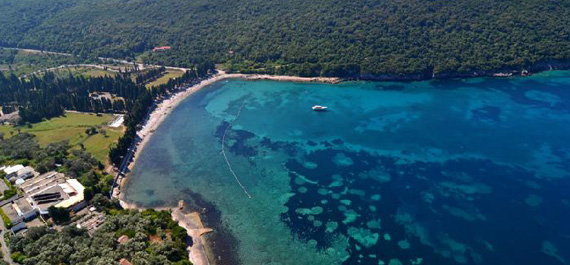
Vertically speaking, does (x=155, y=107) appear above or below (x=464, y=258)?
above

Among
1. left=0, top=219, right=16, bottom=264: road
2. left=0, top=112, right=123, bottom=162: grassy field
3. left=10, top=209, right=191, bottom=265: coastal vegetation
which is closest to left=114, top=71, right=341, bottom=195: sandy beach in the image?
left=0, top=112, right=123, bottom=162: grassy field

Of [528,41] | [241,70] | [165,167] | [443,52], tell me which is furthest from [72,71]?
[528,41]

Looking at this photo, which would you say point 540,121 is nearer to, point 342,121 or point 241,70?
point 342,121

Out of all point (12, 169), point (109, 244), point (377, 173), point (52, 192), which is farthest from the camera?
point (377, 173)

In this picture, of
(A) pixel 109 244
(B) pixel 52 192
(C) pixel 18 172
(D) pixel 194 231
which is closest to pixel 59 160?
(C) pixel 18 172

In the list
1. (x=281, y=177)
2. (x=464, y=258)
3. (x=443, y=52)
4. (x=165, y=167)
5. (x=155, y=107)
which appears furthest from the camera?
(x=443, y=52)

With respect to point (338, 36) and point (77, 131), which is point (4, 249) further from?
point (338, 36)
